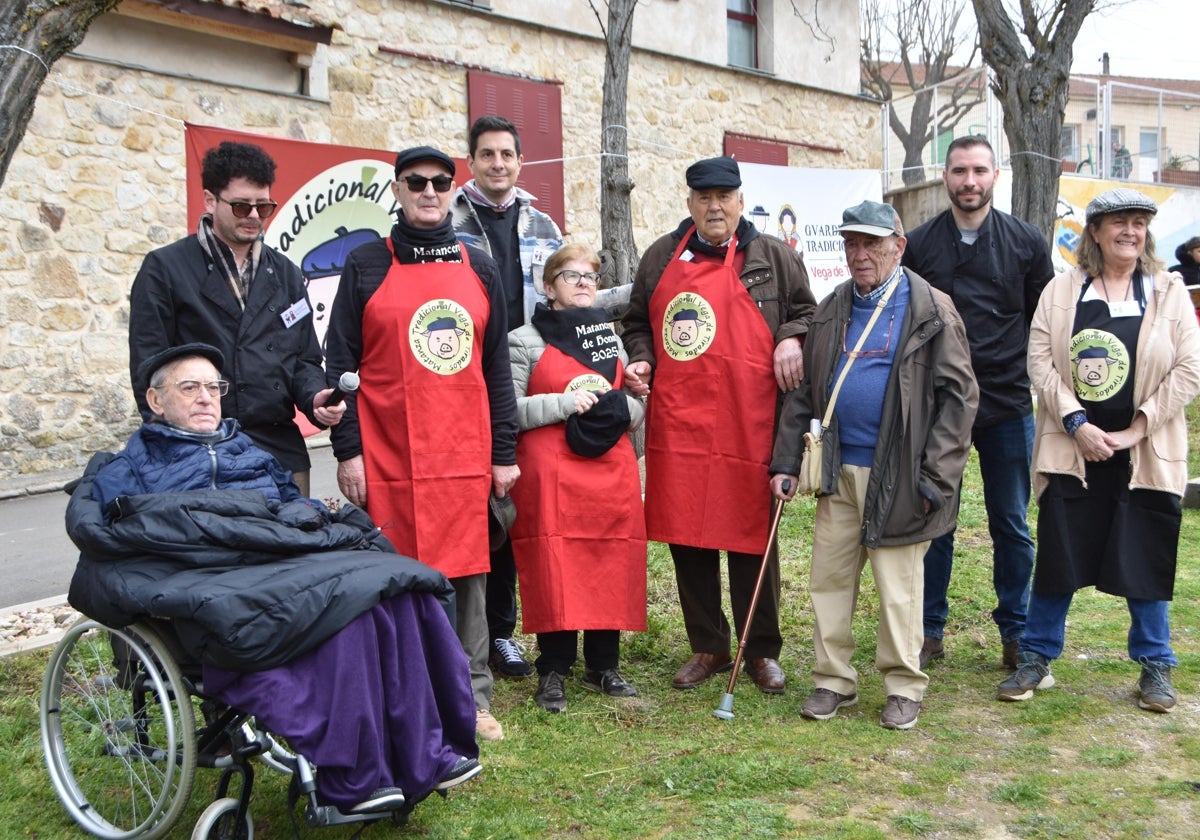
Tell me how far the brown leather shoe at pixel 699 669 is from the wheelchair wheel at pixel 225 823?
81.2 inches

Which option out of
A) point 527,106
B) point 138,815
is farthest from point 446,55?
point 138,815

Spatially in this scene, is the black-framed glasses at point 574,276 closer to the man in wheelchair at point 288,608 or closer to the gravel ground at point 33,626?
the man in wheelchair at point 288,608

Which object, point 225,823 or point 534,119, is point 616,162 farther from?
point 225,823

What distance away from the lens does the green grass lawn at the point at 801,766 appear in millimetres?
3426

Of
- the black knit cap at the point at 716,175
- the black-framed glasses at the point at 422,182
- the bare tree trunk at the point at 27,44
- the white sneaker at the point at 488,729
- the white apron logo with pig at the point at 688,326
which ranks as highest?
the bare tree trunk at the point at 27,44

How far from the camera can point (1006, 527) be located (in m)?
4.82

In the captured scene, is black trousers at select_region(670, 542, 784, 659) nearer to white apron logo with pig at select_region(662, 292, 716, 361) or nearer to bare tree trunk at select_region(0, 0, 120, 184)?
white apron logo with pig at select_region(662, 292, 716, 361)

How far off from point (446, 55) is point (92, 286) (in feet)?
14.4

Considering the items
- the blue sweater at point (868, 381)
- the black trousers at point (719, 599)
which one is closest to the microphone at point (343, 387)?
the black trousers at point (719, 599)

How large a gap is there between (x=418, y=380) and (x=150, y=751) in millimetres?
1469

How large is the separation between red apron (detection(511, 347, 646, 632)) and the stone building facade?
20.0 feet

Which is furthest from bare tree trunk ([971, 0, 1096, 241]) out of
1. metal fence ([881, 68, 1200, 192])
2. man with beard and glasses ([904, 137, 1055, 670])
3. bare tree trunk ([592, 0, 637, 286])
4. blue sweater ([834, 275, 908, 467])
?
metal fence ([881, 68, 1200, 192])

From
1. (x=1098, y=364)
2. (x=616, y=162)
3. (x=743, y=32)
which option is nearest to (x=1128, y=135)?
(x=743, y=32)

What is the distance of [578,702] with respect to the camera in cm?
456
